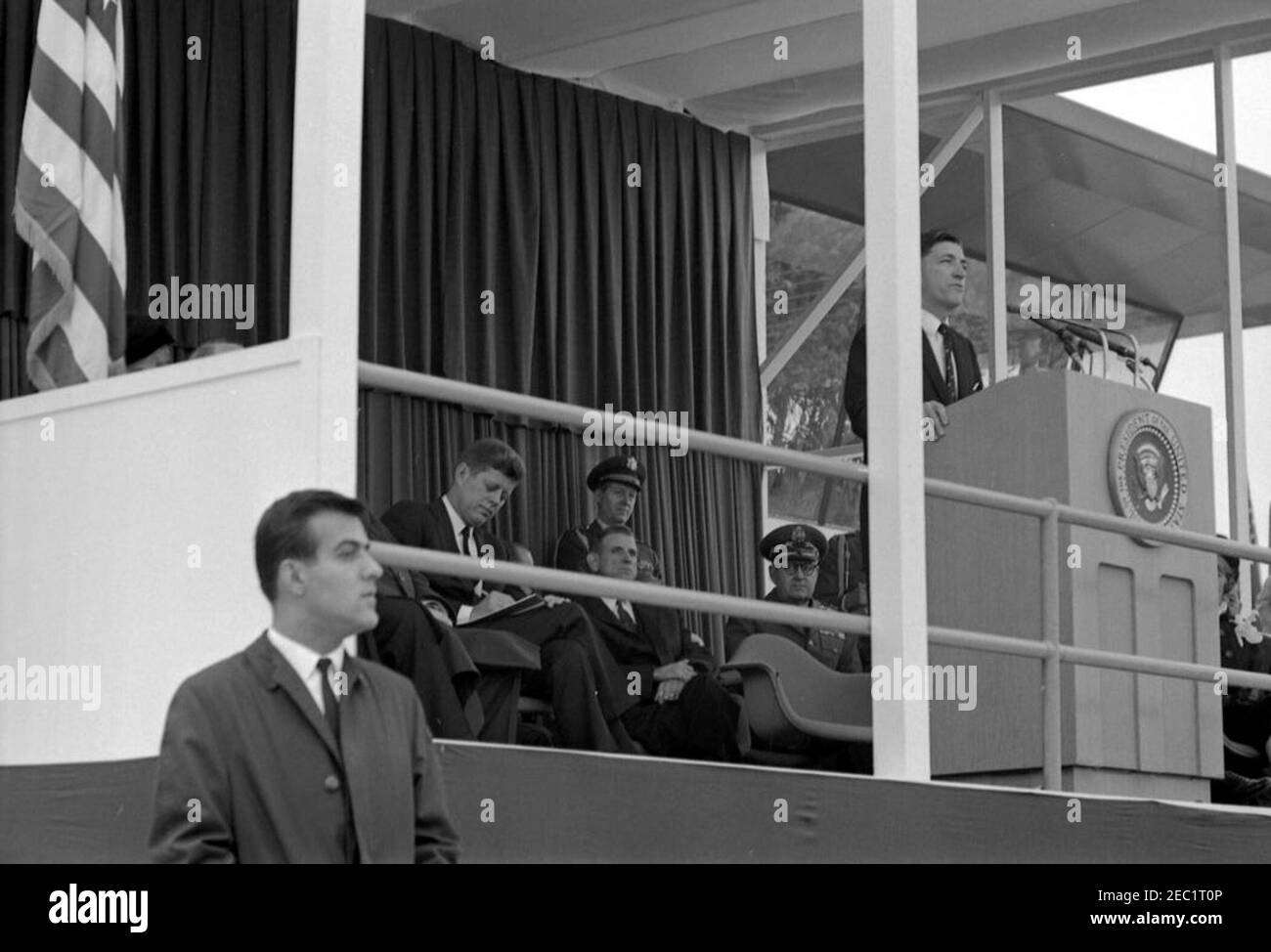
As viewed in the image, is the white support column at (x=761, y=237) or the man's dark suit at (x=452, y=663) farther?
the white support column at (x=761, y=237)

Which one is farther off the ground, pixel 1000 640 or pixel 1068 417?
pixel 1068 417

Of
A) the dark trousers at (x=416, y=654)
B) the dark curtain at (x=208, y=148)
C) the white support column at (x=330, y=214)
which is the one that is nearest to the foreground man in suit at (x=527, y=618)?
the dark trousers at (x=416, y=654)

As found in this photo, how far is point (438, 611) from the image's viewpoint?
19.4 feet

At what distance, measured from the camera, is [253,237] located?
821cm

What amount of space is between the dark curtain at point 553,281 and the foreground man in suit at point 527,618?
164 centimetres

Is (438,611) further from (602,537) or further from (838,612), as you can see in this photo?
(602,537)

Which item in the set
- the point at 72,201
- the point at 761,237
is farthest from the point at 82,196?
the point at 761,237

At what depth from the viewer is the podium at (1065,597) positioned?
20.8 feet

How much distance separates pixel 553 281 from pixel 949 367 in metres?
2.83

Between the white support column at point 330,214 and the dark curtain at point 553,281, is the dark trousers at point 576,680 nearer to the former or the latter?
the white support column at point 330,214

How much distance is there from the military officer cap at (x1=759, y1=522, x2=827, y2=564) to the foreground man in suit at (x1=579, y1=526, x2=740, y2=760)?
0.46 metres

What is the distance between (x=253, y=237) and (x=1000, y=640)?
3496 millimetres
